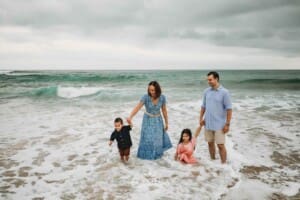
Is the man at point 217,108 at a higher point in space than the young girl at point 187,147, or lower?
higher

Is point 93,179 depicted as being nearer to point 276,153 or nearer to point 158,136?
point 158,136

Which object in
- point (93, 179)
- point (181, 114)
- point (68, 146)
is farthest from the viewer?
point (181, 114)

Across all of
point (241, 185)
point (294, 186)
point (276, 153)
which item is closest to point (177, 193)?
point (241, 185)

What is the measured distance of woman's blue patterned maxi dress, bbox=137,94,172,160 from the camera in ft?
16.3

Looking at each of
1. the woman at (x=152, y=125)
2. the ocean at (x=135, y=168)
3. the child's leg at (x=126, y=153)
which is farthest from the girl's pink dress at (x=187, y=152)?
the child's leg at (x=126, y=153)

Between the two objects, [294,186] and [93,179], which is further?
[93,179]

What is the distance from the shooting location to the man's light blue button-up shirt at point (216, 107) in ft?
15.0

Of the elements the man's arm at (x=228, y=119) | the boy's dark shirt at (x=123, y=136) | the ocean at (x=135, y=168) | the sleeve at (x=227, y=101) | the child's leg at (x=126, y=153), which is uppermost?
the sleeve at (x=227, y=101)

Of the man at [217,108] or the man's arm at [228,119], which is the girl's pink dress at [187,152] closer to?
the man at [217,108]

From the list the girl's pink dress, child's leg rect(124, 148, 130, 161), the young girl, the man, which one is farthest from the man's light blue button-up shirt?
child's leg rect(124, 148, 130, 161)

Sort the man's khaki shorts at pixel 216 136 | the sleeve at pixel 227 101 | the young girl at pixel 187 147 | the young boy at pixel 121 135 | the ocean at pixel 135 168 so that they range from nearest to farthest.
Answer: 1. the ocean at pixel 135 168
2. the sleeve at pixel 227 101
3. the man's khaki shorts at pixel 216 136
4. the young boy at pixel 121 135
5. the young girl at pixel 187 147

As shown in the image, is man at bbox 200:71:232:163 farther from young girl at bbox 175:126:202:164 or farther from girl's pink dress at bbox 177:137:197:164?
girl's pink dress at bbox 177:137:197:164

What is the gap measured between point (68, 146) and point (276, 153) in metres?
5.34

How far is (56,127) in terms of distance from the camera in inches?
339
